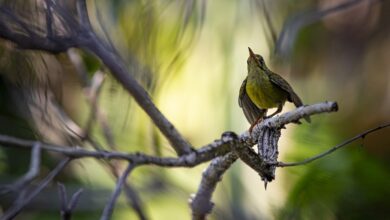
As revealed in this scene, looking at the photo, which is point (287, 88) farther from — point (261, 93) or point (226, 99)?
point (226, 99)

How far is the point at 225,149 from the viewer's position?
8.03 feet

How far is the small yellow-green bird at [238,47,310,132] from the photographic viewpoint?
279cm

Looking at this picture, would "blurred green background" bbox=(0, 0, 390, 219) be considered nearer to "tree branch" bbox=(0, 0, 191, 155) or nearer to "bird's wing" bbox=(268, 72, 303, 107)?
"tree branch" bbox=(0, 0, 191, 155)

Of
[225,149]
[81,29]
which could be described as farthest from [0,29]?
[225,149]

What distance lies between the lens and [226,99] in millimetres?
4824

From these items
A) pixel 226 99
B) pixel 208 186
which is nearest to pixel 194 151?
pixel 208 186

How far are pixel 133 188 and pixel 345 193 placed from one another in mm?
1207

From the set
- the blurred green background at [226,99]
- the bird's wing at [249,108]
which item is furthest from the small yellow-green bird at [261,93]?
the blurred green background at [226,99]

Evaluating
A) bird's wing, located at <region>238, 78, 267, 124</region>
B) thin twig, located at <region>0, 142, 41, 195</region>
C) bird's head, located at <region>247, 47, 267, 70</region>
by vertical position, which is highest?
bird's head, located at <region>247, 47, 267, 70</region>

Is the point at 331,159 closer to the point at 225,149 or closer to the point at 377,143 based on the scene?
the point at 377,143

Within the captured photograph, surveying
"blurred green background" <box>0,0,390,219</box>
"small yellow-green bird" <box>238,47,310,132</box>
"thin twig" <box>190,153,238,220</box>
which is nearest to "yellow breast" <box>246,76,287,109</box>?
"small yellow-green bird" <box>238,47,310,132</box>

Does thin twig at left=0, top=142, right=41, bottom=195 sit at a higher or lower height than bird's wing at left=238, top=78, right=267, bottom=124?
lower

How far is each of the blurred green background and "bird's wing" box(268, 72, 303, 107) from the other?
340 mm

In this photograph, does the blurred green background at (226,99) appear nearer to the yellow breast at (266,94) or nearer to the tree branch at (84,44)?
the tree branch at (84,44)
